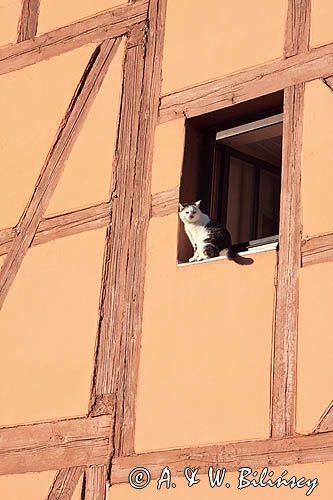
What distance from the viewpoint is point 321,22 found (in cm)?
898

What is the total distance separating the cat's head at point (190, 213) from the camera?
9.05 m

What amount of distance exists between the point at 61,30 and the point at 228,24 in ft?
5.18

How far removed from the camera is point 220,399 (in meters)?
8.45

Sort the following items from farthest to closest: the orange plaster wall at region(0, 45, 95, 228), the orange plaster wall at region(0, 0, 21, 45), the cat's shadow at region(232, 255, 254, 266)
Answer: the orange plaster wall at region(0, 0, 21, 45), the orange plaster wall at region(0, 45, 95, 228), the cat's shadow at region(232, 255, 254, 266)

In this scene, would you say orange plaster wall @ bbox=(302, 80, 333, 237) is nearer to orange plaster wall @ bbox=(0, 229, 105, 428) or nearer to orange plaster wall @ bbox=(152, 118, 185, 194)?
orange plaster wall @ bbox=(152, 118, 185, 194)


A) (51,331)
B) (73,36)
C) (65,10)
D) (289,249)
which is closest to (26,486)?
(51,331)

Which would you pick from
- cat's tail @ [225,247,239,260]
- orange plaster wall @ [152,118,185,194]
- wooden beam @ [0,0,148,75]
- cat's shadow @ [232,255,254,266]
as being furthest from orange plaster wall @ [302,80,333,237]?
wooden beam @ [0,0,148,75]

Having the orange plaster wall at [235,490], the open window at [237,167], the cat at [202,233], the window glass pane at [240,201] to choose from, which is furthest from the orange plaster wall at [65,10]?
the orange plaster wall at [235,490]

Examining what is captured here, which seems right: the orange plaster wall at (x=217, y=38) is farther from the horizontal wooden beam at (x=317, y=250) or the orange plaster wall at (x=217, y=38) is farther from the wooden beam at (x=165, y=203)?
the horizontal wooden beam at (x=317, y=250)

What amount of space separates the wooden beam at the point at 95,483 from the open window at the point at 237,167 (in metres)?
1.54

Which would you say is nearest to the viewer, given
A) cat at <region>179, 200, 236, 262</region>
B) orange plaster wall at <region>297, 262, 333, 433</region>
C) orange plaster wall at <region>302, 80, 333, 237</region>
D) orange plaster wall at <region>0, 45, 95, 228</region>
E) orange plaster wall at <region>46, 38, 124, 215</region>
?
orange plaster wall at <region>297, 262, 333, 433</region>

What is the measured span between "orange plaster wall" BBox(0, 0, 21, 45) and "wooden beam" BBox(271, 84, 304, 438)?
2839mm

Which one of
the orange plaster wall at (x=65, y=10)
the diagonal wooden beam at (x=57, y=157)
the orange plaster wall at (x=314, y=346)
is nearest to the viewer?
the orange plaster wall at (x=314, y=346)

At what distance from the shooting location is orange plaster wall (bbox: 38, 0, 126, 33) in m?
10.3
